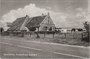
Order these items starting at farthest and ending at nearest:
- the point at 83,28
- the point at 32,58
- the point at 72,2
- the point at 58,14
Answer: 1. the point at 83,28
2. the point at 58,14
3. the point at 72,2
4. the point at 32,58

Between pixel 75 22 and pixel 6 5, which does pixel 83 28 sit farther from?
pixel 6 5

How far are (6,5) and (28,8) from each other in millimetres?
889

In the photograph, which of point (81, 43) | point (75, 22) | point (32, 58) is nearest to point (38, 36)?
point (81, 43)

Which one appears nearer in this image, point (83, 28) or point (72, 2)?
point (72, 2)

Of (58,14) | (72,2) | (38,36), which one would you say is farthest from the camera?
(38,36)

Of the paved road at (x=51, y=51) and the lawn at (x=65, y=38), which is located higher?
the lawn at (x=65, y=38)

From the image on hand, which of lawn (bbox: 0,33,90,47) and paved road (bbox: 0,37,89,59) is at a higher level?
lawn (bbox: 0,33,90,47)

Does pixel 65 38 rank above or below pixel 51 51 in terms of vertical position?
above

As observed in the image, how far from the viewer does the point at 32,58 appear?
15.1 feet

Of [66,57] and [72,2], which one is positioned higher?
[72,2]

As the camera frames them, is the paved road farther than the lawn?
No

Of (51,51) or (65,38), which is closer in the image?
(51,51)

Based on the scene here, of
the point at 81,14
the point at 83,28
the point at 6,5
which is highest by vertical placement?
the point at 6,5

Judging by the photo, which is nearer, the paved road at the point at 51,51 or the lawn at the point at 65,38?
the paved road at the point at 51,51
